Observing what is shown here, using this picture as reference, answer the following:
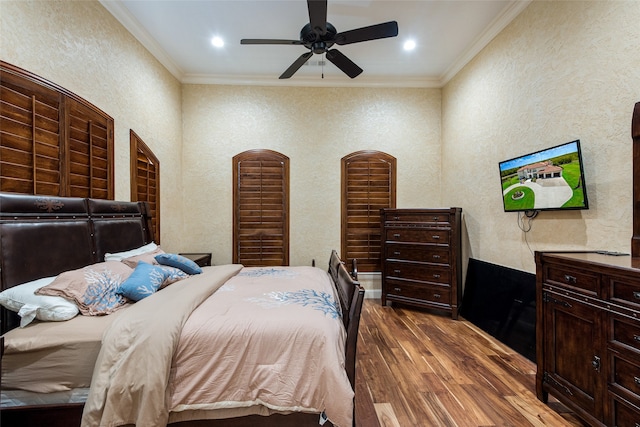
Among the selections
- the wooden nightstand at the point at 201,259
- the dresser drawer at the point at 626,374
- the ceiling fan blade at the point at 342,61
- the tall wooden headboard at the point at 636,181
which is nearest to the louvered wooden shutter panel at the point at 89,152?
the wooden nightstand at the point at 201,259

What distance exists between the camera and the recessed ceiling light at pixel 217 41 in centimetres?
327

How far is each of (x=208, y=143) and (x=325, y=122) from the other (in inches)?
72.9

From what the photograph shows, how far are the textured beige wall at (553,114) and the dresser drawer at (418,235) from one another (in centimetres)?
44

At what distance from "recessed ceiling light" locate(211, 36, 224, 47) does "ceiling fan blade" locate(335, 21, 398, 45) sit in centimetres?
160

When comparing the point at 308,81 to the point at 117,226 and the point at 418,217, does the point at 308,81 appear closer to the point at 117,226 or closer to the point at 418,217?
the point at 418,217

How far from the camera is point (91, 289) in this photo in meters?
1.68

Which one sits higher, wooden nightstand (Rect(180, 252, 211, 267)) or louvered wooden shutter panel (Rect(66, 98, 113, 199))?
louvered wooden shutter panel (Rect(66, 98, 113, 199))

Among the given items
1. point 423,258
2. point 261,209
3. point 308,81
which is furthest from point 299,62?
point 423,258

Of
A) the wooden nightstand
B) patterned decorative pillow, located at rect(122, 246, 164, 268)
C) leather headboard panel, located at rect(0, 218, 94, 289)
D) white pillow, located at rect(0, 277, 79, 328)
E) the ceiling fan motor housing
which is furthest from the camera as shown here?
the wooden nightstand

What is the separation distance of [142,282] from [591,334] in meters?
2.80

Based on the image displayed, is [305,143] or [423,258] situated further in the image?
[305,143]

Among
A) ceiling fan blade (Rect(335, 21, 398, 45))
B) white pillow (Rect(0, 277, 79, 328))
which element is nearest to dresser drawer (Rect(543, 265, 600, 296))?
ceiling fan blade (Rect(335, 21, 398, 45))

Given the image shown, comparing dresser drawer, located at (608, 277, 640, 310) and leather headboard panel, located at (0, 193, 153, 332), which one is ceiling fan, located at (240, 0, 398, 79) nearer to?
leather headboard panel, located at (0, 193, 153, 332)

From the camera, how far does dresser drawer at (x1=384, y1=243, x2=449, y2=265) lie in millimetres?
3524
